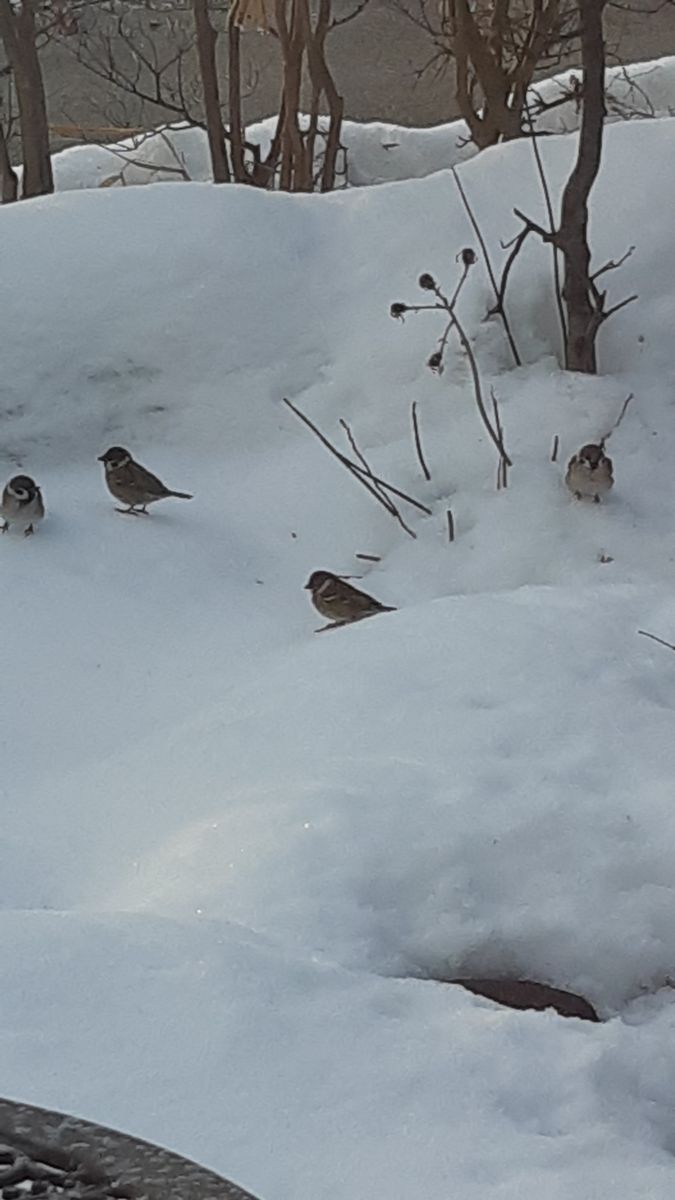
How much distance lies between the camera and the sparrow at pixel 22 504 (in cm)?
425

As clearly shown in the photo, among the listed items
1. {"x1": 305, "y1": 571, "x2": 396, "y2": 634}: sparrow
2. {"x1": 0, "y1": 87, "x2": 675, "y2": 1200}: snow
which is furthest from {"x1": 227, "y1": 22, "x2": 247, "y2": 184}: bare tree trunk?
{"x1": 305, "y1": 571, "x2": 396, "y2": 634}: sparrow

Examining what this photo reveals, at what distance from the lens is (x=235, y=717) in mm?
3262

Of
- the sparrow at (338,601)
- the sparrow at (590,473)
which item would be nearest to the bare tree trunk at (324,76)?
the sparrow at (590,473)

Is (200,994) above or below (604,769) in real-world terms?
above

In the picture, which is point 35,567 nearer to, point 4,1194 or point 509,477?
point 509,477

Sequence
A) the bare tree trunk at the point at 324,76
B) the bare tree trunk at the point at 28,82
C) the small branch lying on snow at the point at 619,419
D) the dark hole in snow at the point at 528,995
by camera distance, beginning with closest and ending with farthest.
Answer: the dark hole in snow at the point at 528,995 → the small branch lying on snow at the point at 619,419 → the bare tree trunk at the point at 28,82 → the bare tree trunk at the point at 324,76

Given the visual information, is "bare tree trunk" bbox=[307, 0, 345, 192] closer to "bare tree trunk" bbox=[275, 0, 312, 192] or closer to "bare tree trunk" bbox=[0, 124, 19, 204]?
"bare tree trunk" bbox=[275, 0, 312, 192]

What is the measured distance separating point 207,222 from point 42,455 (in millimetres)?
1116

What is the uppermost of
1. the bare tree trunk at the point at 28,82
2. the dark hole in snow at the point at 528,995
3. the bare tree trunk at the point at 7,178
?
the bare tree trunk at the point at 28,82

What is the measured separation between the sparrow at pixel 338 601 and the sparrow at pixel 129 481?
68cm

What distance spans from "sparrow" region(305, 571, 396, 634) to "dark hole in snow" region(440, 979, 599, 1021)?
168 centimetres

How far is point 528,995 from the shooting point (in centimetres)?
235

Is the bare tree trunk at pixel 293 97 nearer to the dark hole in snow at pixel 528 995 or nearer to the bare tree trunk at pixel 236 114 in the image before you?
the bare tree trunk at pixel 236 114

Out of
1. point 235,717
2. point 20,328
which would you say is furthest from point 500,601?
point 20,328
